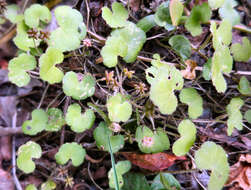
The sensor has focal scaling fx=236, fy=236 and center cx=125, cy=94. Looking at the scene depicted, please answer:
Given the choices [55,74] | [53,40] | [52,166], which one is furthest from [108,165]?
[53,40]

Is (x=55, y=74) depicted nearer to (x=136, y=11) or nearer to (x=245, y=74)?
(x=136, y=11)

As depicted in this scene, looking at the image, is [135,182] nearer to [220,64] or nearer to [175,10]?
[220,64]

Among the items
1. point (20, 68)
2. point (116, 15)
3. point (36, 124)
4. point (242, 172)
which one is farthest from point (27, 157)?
point (242, 172)

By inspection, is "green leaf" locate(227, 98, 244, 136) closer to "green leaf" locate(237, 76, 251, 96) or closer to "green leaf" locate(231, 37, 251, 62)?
"green leaf" locate(237, 76, 251, 96)

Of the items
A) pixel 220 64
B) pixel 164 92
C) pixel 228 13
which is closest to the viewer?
pixel 164 92

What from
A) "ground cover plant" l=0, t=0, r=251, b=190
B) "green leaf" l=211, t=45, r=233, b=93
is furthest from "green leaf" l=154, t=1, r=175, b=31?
"green leaf" l=211, t=45, r=233, b=93

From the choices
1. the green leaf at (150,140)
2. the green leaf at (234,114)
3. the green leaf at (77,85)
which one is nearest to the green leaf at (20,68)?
the green leaf at (77,85)
